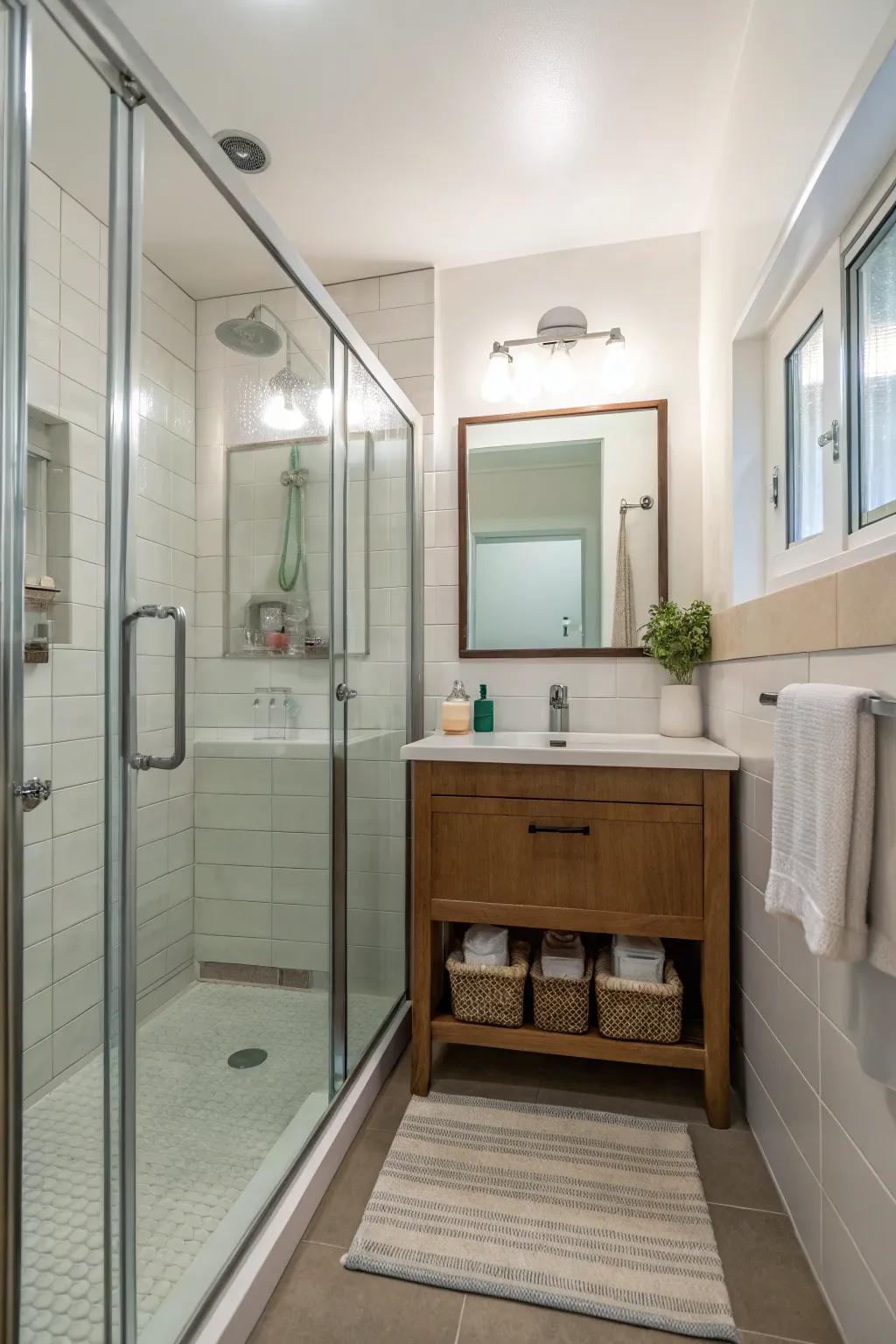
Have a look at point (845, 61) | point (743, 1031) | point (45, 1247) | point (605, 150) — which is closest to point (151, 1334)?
point (45, 1247)

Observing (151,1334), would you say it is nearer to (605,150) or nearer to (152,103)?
(152,103)

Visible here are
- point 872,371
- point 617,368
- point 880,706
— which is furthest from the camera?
point 617,368

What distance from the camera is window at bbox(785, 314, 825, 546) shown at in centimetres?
143

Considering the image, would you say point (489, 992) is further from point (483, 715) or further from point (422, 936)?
point (483, 715)

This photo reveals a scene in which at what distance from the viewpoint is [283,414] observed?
1.44 meters

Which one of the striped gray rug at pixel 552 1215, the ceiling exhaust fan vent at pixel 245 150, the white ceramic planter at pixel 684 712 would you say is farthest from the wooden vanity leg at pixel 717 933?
the ceiling exhaust fan vent at pixel 245 150

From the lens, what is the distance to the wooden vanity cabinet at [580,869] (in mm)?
1562

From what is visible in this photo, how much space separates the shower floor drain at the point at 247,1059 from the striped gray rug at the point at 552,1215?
0.36 meters

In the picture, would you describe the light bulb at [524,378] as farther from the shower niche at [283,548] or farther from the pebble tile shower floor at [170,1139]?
the pebble tile shower floor at [170,1139]

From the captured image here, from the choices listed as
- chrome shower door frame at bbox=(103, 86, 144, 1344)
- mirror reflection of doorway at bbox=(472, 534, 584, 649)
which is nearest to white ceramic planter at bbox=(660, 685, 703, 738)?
mirror reflection of doorway at bbox=(472, 534, 584, 649)

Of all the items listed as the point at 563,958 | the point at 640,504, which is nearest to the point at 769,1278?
the point at 563,958

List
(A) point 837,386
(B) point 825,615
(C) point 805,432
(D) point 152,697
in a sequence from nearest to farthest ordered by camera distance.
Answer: (D) point 152,697
(B) point 825,615
(A) point 837,386
(C) point 805,432

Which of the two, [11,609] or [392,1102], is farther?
[392,1102]

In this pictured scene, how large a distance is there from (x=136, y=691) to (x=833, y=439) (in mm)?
1330
